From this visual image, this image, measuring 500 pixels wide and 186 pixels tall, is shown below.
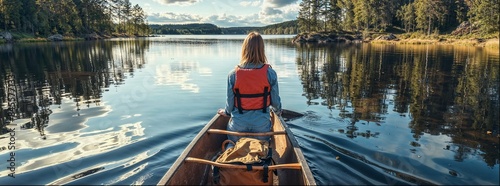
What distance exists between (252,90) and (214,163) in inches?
62.0

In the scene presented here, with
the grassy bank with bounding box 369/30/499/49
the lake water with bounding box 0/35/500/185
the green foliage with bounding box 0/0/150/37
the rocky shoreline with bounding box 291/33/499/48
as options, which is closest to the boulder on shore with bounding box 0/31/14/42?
the green foliage with bounding box 0/0/150/37

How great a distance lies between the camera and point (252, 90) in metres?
5.61

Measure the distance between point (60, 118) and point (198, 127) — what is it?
4733 mm

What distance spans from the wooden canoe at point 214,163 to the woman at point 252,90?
331 mm

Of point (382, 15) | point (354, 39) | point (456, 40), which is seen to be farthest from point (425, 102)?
point (382, 15)

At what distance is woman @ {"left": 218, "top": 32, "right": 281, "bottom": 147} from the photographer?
17.8ft

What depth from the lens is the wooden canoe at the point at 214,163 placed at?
4.48 m

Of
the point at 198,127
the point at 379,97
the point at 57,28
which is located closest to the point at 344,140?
the point at 198,127

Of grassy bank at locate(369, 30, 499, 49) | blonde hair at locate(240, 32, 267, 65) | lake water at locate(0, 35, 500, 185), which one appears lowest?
lake water at locate(0, 35, 500, 185)

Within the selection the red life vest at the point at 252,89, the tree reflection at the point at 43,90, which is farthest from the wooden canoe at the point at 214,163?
the tree reflection at the point at 43,90

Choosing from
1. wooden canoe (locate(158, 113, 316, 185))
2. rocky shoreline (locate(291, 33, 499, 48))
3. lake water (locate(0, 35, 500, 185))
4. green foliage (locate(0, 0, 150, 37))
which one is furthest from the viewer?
green foliage (locate(0, 0, 150, 37))

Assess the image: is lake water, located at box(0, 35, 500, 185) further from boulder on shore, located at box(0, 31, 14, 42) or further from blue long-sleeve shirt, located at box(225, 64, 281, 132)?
boulder on shore, located at box(0, 31, 14, 42)

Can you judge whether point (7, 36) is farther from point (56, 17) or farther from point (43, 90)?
point (43, 90)

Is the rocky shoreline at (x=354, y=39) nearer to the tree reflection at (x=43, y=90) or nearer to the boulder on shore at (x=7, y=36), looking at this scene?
the tree reflection at (x=43, y=90)
